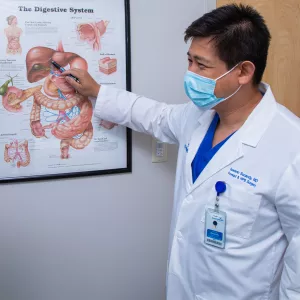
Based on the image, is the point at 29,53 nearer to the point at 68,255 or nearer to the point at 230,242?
the point at 68,255

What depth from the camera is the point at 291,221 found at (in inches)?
37.1

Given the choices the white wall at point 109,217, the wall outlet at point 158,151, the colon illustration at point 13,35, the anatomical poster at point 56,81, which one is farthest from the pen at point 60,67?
the wall outlet at point 158,151

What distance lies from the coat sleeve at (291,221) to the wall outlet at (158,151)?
1.88 feet

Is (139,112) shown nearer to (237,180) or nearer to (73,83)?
(73,83)

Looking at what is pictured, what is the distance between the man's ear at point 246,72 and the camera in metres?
0.99

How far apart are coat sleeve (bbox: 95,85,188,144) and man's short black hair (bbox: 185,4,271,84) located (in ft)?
1.08

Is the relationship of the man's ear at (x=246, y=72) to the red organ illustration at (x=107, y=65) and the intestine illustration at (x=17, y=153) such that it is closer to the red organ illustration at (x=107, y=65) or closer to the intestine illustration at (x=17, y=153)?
the red organ illustration at (x=107, y=65)

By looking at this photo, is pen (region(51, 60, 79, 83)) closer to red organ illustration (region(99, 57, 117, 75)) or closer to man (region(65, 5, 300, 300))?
red organ illustration (region(99, 57, 117, 75))

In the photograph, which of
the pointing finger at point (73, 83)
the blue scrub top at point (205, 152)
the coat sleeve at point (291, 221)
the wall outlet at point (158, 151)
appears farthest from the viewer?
the wall outlet at point (158, 151)

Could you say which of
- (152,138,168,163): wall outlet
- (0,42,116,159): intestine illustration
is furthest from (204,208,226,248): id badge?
(0,42,116,159): intestine illustration

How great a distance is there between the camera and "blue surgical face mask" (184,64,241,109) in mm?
999

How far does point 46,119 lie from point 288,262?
916mm

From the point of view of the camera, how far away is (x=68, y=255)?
1337 mm

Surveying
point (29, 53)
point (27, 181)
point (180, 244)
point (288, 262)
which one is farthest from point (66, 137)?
point (288, 262)
